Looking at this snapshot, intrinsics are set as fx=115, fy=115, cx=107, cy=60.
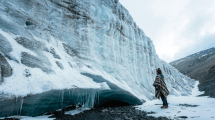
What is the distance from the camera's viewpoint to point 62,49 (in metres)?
7.64

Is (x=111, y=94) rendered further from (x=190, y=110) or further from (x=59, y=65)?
(x=190, y=110)

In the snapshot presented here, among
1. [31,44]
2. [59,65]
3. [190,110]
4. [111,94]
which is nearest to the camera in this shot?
[190,110]

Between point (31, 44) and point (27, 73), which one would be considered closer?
point (27, 73)

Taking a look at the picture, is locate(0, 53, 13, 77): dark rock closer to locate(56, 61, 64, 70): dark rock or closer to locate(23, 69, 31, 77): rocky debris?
locate(23, 69, 31, 77): rocky debris

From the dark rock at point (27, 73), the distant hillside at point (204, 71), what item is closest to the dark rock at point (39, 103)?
the dark rock at point (27, 73)

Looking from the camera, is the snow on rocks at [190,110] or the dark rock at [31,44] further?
the dark rock at [31,44]

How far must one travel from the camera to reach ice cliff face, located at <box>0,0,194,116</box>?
4301 millimetres

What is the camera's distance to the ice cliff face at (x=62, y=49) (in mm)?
4301

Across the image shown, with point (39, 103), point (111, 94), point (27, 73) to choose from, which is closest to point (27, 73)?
point (27, 73)

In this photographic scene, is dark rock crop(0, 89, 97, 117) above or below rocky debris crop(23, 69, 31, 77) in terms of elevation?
below

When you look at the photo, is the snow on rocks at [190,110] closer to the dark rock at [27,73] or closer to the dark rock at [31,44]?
the dark rock at [27,73]

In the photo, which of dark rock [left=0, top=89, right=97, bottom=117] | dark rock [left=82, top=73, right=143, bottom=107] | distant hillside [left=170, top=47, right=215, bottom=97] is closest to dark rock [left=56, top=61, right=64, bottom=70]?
dark rock [left=0, top=89, right=97, bottom=117]

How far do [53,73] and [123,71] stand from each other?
25.4 feet

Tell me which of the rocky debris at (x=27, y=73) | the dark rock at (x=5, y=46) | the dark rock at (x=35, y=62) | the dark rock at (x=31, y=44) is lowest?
the rocky debris at (x=27, y=73)
